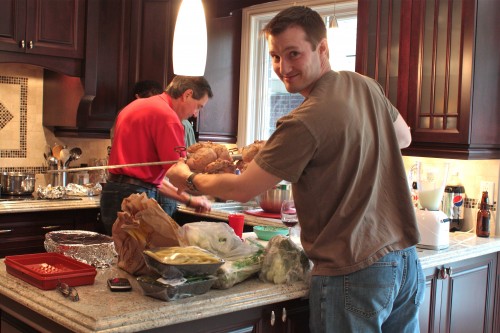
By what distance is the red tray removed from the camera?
6.16 ft

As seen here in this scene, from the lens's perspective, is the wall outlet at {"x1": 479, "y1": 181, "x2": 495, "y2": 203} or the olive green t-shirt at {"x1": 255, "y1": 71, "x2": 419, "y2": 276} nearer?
the olive green t-shirt at {"x1": 255, "y1": 71, "x2": 419, "y2": 276}

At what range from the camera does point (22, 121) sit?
4.64m

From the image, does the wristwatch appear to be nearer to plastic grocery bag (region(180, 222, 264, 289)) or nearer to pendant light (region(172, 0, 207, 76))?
plastic grocery bag (region(180, 222, 264, 289))

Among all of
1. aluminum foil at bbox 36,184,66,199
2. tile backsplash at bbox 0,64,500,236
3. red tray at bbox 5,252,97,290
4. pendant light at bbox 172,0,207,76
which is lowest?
red tray at bbox 5,252,97,290

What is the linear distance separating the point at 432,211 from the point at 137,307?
5.30ft

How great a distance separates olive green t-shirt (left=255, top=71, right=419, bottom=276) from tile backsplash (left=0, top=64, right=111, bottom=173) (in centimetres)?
319

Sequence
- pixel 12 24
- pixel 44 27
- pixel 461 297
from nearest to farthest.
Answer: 1. pixel 461 297
2. pixel 12 24
3. pixel 44 27

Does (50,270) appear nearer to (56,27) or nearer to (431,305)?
(431,305)

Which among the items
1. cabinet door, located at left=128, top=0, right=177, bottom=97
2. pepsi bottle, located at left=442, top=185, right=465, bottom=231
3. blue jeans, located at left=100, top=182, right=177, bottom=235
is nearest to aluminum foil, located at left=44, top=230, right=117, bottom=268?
blue jeans, located at left=100, top=182, right=177, bottom=235

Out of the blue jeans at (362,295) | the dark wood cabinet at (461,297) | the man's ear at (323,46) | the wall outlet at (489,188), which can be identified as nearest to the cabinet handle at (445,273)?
the dark wood cabinet at (461,297)

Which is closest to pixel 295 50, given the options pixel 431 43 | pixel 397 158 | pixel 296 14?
pixel 296 14

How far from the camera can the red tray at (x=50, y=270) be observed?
1.88 meters

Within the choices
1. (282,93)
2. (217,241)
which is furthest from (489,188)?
(282,93)

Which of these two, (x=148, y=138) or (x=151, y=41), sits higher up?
(x=151, y=41)
